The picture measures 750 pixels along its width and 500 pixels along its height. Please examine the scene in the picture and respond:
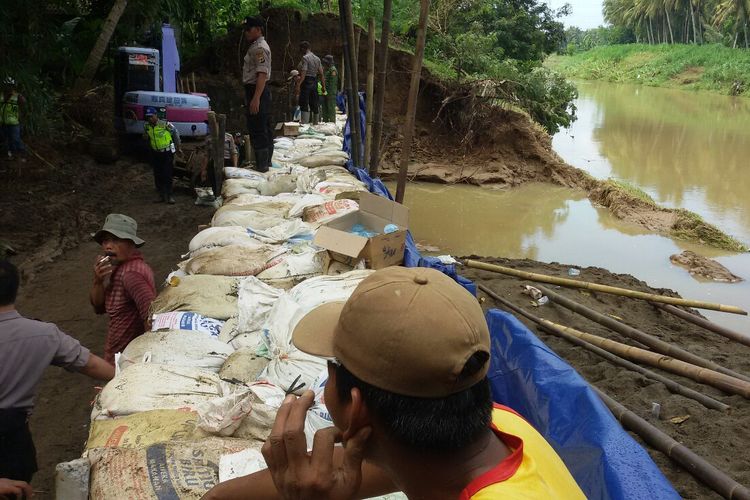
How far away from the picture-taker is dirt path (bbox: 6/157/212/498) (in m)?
3.28

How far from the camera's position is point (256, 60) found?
5.57m

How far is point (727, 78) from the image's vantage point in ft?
99.3

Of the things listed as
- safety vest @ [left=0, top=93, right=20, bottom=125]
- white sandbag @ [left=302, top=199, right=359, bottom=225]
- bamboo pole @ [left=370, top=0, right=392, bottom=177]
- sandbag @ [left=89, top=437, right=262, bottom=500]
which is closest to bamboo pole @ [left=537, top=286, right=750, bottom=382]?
white sandbag @ [left=302, top=199, right=359, bottom=225]

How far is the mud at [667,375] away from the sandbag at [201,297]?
207 cm

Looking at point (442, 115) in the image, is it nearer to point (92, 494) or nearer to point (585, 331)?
point (585, 331)

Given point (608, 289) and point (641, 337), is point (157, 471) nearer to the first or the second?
point (641, 337)

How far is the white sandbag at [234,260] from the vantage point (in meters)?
3.41

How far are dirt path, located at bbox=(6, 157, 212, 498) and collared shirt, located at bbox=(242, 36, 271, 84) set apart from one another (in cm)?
190

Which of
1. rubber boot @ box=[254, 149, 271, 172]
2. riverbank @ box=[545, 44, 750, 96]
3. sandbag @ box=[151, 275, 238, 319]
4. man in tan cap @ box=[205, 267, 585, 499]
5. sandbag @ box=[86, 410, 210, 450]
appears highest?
riverbank @ box=[545, 44, 750, 96]

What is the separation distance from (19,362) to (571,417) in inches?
67.7

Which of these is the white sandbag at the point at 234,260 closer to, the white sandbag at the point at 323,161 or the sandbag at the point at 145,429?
the sandbag at the point at 145,429

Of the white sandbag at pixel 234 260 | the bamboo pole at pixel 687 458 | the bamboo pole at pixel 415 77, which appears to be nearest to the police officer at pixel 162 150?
the bamboo pole at pixel 415 77

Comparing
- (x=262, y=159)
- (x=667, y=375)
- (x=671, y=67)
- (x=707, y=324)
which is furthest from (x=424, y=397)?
(x=671, y=67)

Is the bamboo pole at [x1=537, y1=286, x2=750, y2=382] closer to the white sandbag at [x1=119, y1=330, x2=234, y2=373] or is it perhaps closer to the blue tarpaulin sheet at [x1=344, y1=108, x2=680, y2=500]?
the blue tarpaulin sheet at [x1=344, y1=108, x2=680, y2=500]
